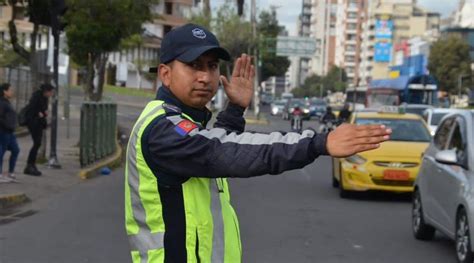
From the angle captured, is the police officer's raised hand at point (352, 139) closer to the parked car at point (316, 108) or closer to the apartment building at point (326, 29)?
the parked car at point (316, 108)

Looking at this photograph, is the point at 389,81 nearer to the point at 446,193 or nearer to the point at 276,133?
the point at 446,193

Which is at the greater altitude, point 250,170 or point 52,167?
point 250,170

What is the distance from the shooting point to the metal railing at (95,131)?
18.6m

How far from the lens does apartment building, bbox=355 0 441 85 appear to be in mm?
150288

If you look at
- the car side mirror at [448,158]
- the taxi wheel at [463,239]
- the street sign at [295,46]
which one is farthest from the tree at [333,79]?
the taxi wheel at [463,239]

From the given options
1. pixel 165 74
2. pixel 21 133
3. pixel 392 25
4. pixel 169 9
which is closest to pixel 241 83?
pixel 165 74

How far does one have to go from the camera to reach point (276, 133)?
9.76 feet

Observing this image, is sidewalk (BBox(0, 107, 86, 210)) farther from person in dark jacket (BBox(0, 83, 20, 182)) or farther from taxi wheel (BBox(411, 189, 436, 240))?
taxi wheel (BBox(411, 189, 436, 240))

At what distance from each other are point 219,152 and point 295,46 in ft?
202

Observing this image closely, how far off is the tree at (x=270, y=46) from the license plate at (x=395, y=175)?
5402 cm

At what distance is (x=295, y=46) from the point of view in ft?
210

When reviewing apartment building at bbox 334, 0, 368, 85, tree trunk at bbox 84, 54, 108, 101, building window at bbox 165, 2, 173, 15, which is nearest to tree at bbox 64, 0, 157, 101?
tree trunk at bbox 84, 54, 108, 101

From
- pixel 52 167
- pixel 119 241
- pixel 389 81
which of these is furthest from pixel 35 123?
pixel 389 81

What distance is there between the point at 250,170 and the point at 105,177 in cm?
1520
